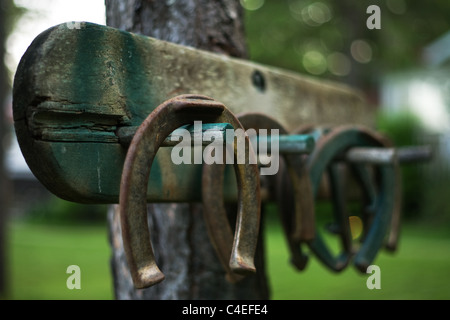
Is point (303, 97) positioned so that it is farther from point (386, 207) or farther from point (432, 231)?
point (432, 231)

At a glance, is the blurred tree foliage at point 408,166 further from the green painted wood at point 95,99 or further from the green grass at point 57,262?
the green painted wood at point 95,99

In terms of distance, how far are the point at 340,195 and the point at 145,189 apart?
929 mm

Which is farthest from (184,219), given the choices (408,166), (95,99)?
(408,166)

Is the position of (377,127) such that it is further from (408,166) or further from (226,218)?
(408,166)

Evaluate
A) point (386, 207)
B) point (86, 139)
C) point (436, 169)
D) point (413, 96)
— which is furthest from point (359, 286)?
point (413, 96)

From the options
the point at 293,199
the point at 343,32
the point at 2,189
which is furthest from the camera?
the point at 343,32

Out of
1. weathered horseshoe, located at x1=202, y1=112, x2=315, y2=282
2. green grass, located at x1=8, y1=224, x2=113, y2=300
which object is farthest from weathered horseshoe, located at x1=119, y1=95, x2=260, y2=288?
green grass, located at x1=8, y1=224, x2=113, y2=300

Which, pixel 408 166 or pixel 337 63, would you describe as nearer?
pixel 408 166

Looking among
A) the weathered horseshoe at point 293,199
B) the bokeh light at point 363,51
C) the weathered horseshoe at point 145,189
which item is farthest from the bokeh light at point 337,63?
the weathered horseshoe at point 145,189

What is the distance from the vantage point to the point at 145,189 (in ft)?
3.40

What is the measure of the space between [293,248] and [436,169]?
8.27 meters

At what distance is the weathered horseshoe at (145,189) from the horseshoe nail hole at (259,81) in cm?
48

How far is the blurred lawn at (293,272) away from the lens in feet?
11.5

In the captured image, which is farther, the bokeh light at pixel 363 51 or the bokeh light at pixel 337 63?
the bokeh light at pixel 337 63
